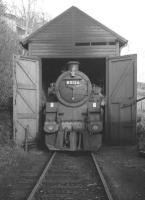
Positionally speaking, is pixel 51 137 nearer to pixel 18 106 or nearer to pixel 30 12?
pixel 18 106

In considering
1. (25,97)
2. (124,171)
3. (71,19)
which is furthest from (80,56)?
(124,171)

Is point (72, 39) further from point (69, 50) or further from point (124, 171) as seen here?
point (124, 171)

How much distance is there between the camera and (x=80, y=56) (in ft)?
42.7

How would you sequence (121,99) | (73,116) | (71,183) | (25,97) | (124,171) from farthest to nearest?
1. (121,99)
2. (25,97)
3. (73,116)
4. (124,171)
5. (71,183)

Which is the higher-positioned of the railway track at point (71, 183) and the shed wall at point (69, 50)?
the shed wall at point (69, 50)

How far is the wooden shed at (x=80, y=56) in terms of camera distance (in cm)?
1166

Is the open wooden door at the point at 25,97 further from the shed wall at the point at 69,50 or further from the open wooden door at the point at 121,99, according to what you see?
the open wooden door at the point at 121,99

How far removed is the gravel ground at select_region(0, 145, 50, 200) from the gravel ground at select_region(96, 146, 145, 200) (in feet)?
5.63

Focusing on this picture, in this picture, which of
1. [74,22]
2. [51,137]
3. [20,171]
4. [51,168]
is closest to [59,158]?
[51,137]

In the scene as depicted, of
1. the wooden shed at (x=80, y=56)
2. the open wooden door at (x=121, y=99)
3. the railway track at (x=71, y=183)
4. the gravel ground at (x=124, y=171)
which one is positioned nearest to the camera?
the railway track at (x=71, y=183)

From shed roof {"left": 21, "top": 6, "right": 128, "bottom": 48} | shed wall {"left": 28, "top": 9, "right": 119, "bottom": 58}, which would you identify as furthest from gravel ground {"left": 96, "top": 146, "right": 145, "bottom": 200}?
shed roof {"left": 21, "top": 6, "right": 128, "bottom": 48}

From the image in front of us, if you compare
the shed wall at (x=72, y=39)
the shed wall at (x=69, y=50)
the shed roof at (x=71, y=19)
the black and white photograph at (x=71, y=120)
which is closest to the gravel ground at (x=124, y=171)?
the black and white photograph at (x=71, y=120)

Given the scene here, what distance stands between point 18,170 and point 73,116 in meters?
3.84

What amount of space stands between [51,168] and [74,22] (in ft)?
23.5
